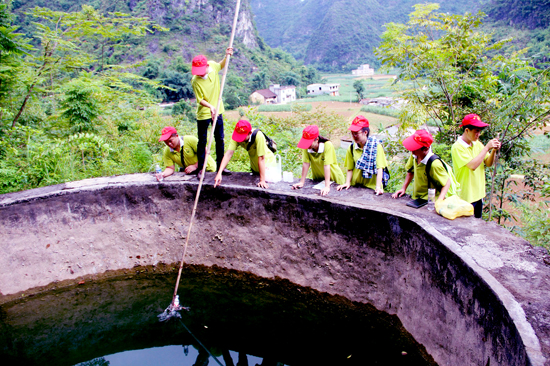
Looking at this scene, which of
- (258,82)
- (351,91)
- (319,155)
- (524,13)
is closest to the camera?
(319,155)

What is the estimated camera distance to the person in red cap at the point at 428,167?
372cm

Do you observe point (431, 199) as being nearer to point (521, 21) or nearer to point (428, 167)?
point (428, 167)

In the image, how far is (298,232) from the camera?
473cm

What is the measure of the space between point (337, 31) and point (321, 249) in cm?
7674

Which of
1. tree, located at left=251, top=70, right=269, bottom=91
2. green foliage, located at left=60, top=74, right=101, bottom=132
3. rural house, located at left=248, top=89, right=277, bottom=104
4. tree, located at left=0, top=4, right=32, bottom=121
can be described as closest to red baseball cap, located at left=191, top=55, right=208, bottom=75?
tree, located at left=0, top=4, right=32, bottom=121

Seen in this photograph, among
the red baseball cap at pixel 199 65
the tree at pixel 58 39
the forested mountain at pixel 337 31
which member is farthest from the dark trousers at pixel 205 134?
the forested mountain at pixel 337 31

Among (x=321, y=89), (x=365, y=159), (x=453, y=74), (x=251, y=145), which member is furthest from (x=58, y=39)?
(x=321, y=89)

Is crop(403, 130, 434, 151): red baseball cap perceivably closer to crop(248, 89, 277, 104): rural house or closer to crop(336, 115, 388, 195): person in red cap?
crop(336, 115, 388, 195): person in red cap

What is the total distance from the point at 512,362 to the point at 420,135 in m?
2.18

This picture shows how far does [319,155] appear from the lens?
181 inches

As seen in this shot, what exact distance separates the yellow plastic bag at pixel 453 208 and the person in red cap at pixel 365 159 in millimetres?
834

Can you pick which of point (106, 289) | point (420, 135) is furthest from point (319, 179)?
→ point (106, 289)

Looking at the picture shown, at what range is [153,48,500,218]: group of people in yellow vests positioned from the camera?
3.77 m

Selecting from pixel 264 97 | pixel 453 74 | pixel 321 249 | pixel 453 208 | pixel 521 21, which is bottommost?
pixel 321 249
